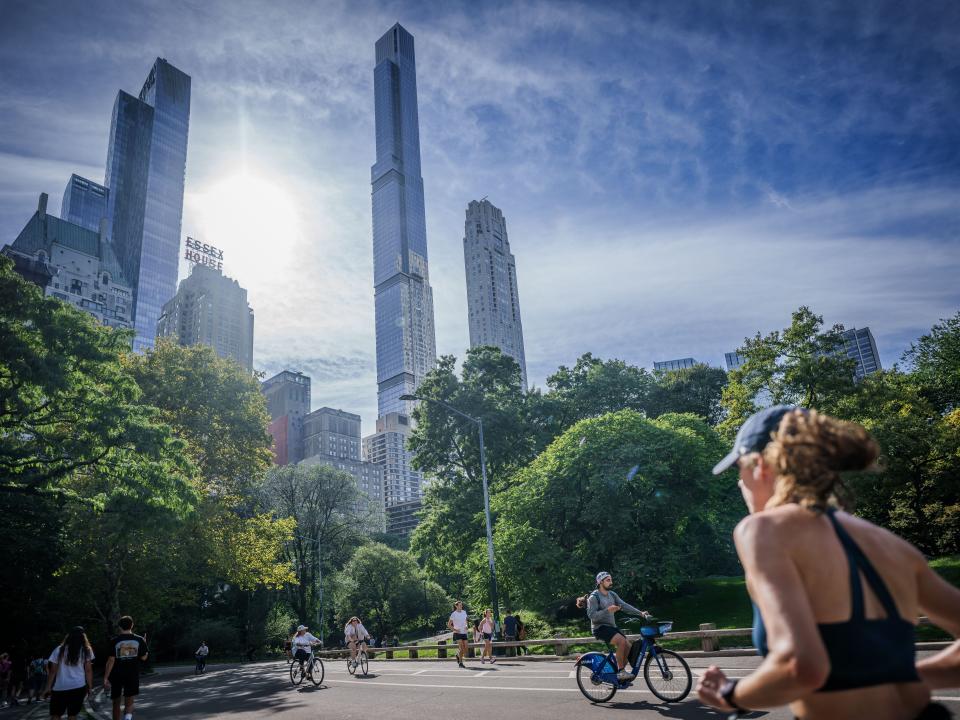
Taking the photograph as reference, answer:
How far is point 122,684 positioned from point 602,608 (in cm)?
862

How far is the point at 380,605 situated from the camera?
4838cm

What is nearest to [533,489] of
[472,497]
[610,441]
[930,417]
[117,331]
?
[610,441]

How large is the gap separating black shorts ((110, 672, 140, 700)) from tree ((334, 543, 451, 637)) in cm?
3953

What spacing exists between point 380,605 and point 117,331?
117ft

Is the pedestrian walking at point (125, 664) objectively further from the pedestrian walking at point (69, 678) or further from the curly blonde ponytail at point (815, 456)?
the curly blonde ponytail at point (815, 456)

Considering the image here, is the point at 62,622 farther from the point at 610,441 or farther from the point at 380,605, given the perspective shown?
the point at 610,441

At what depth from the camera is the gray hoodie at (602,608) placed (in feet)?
29.9

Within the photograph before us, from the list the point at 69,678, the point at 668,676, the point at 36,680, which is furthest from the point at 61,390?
the point at 668,676

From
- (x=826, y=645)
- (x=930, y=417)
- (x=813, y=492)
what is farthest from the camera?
(x=930, y=417)

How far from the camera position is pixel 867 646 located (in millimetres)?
1706

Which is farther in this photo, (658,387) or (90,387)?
(658,387)

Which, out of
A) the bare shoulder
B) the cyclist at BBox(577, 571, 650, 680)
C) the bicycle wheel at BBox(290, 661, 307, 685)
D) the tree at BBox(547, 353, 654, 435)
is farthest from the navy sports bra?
the tree at BBox(547, 353, 654, 435)

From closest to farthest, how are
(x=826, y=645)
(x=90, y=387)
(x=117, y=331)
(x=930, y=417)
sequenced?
(x=826, y=645) → (x=90, y=387) → (x=117, y=331) → (x=930, y=417)

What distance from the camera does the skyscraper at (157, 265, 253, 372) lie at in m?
188
